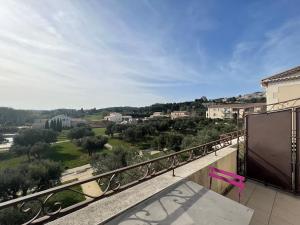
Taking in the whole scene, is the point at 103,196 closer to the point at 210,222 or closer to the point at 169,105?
the point at 210,222

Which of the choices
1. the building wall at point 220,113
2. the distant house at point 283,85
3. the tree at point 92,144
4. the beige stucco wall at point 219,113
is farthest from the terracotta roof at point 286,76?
the beige stucco wall at point 219,113

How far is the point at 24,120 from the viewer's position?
102812 mm

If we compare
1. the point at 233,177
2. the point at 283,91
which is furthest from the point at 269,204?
the point at 283,91

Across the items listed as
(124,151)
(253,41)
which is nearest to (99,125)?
(124,151)

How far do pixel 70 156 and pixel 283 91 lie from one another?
1317 inches

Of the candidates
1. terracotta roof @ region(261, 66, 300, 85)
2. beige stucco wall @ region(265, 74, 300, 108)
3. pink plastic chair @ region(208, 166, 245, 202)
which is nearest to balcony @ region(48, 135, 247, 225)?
pink plastic chair @ region(208, 166, 245, 202)

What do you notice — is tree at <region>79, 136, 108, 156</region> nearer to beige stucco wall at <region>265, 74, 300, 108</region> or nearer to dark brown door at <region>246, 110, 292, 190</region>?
beige stucco wall at <region>265, 74, 300, 108</region>

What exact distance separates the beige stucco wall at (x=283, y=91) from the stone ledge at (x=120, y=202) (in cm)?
1078

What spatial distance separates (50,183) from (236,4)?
20133 millimetres

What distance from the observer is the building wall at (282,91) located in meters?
11.6

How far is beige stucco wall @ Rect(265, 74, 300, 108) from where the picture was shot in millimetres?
11570

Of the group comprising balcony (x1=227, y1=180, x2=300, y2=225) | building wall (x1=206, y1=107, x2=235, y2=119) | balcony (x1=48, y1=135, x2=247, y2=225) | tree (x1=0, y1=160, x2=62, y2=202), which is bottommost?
tree (x1=0, y1=160, x2=62, y2=202)

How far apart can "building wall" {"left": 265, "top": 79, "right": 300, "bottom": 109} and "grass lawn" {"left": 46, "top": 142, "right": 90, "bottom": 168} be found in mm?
26385

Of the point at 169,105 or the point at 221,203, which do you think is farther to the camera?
the point at 169,105
